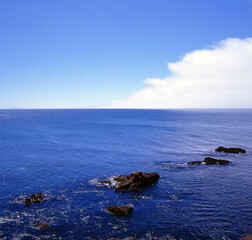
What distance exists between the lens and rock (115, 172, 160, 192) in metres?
34.1

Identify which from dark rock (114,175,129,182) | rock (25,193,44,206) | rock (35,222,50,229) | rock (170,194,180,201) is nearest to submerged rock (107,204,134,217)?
rock (170,194,180,201)

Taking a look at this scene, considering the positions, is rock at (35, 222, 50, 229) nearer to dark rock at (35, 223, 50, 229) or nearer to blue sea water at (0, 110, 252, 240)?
dark rock at (35, 223, 50, 229)

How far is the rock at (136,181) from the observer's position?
3406 cm

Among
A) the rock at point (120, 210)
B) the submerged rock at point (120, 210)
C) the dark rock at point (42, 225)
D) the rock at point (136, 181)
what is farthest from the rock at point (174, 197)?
the dark rock at point (42, 225)

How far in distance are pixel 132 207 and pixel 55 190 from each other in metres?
14.9

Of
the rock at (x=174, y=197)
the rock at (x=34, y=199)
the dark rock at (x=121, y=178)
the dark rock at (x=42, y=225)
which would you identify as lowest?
the dark rock at (x=42, y=225)

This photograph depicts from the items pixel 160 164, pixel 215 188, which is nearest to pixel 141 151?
pixel 160 164

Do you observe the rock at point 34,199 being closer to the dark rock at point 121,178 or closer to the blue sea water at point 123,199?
the blue sea water at point 123,199

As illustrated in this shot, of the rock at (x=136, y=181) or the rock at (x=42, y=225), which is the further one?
the rock at (x=136, y=181)

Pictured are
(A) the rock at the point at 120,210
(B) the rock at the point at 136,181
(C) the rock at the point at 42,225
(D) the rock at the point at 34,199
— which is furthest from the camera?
(B) the rock at the point at 136,181

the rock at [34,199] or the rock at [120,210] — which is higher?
the rock at [120,210]

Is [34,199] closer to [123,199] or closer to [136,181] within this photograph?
[123,199]

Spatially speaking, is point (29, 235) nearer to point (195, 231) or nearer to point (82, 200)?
point (82, 200)

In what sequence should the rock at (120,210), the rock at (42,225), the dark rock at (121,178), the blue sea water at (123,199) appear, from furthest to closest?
the dark rock at (121,178)
the rock at (120,210)
the rock at (42,225)
the blue sea water at (123,199)
